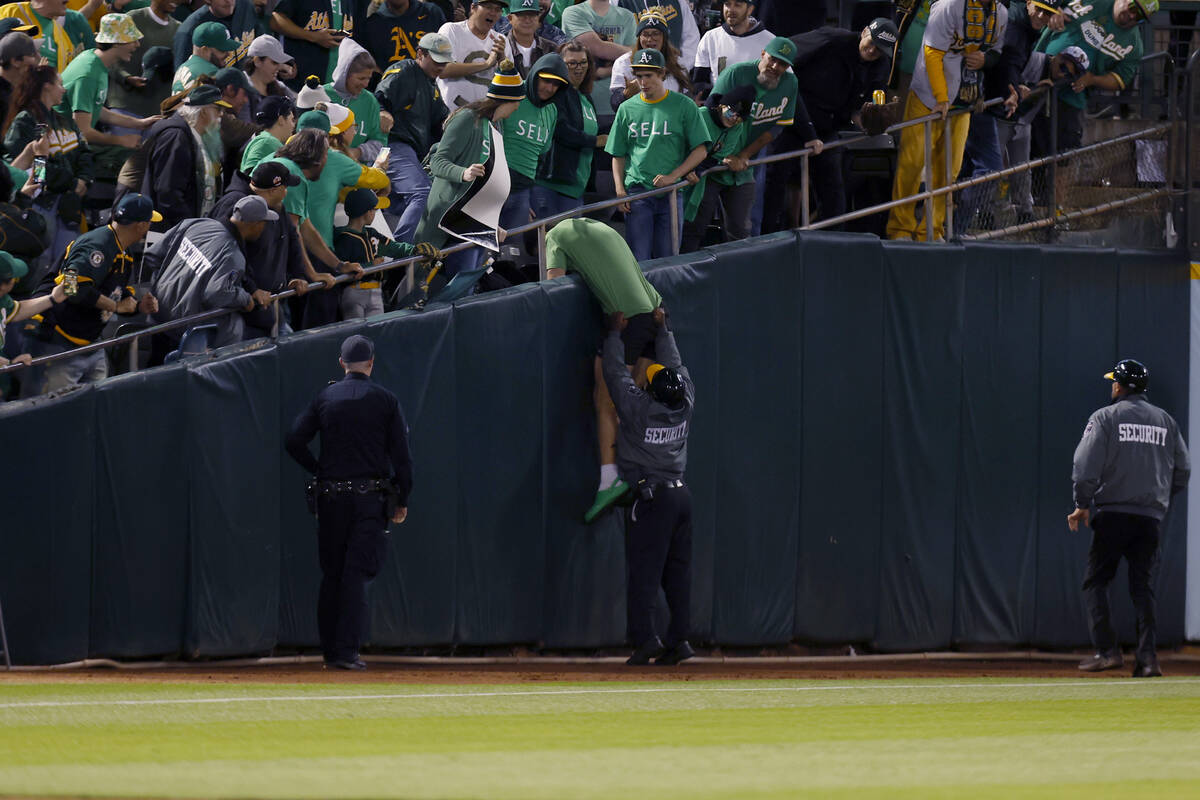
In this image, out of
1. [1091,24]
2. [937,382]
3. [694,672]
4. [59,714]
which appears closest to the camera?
[59,714]

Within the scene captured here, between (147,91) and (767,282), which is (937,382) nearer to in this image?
(767,282)

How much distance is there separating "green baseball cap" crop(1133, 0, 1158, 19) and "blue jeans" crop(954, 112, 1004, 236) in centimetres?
172

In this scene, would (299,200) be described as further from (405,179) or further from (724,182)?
(724,182)

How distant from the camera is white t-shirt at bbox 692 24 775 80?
46.5ft

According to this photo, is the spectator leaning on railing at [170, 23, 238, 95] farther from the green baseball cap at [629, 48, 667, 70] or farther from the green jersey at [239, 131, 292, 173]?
the green baseball cap at [629, 48, 667, 70]

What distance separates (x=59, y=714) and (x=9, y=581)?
247 centimetres

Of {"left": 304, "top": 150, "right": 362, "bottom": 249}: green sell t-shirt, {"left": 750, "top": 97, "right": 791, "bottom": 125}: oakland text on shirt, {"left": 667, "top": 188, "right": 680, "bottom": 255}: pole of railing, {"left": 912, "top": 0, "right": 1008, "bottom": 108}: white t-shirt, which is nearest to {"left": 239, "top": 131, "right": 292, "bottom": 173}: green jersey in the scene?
{"left": 304, "top": 150, "right": 362, "bottom": 249}: green sell t-shirt

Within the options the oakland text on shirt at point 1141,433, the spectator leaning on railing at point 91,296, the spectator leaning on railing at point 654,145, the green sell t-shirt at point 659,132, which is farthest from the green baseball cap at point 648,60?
the oakland text on shirt at point 1141,433

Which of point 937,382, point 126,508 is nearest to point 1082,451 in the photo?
point 937,382

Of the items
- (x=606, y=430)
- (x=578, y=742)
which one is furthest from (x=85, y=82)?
(x=578, y=742)

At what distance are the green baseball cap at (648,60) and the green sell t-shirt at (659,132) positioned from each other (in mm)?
234

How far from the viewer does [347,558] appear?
10602 millimetres

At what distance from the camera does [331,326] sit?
11.5 metres

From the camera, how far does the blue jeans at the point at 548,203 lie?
522 inches
